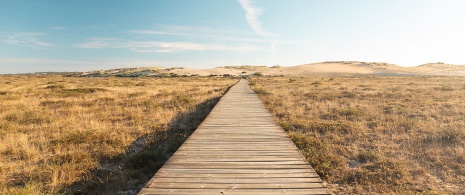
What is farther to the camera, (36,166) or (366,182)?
(36,166)

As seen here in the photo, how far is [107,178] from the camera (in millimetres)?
5715

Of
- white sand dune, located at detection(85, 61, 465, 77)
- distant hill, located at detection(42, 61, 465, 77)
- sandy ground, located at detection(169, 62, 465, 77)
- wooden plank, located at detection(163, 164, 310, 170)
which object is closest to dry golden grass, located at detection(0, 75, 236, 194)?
wooden plank, located at detection(163, 164, 310, 170)

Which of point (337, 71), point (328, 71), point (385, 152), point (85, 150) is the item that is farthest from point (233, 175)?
point (337, 71)

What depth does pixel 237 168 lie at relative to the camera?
4965mm

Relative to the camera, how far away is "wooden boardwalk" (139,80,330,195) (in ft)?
13.5

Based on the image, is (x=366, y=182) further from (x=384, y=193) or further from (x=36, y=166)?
(x=36, y=166)

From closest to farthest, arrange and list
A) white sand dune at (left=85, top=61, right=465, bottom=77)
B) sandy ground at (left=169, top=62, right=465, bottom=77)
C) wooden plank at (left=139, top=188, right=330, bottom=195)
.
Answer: wooden plank at (left=139, top=188, right=330, bottom=195)
white sand dune at (left=85, top=61, right=465, bottom=77)
sandy ground at (left=169, top=62, right=465, bottom=77)

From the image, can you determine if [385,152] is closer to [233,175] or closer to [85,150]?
[233,175]

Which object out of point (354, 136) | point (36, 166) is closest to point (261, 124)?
point (354, 136)

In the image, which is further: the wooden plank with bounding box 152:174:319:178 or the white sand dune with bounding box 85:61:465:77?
the white sand dune with bounding box 85:61:465:77

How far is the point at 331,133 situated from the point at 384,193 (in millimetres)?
4734

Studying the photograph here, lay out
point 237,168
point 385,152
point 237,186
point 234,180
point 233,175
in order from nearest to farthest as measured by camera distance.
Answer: point 237,186, point 234,180, point 233,175, point 237,168, point 385,152

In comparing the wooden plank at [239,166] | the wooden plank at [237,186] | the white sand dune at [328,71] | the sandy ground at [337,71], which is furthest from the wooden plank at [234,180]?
the sandy ground at [337,71]

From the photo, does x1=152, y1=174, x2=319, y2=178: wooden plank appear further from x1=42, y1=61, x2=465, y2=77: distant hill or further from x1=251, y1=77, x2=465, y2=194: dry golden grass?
x1=42, y1=61, x2=465, y2=77: distant hill
